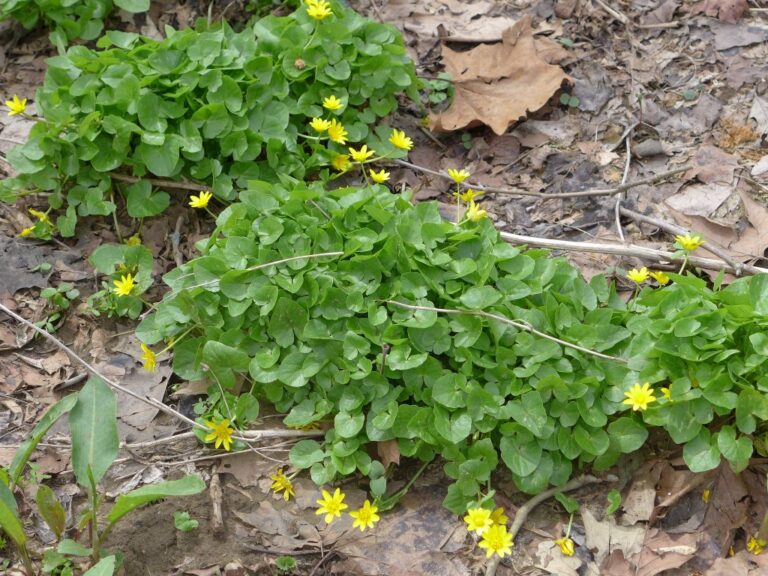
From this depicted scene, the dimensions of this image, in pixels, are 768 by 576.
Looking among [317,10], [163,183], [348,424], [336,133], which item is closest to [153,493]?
[348,424]

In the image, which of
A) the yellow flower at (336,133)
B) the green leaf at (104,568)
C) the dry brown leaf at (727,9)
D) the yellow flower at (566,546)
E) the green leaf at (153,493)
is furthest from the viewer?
the dry brown leaf at (727,9)

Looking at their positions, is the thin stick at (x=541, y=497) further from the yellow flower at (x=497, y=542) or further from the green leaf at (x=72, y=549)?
the green leaf at (x=72, y=549)

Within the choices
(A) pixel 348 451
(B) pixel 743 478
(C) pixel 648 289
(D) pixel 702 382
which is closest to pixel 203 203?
(A) pixel 348 451

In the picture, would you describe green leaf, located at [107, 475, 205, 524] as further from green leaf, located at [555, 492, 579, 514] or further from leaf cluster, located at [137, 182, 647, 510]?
green leaf, located at [555, 492, 579, 514]

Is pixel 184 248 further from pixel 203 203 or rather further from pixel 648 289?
pixel 648 289

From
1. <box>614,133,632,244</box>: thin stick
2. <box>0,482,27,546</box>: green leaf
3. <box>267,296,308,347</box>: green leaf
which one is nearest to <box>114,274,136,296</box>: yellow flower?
<box>267,296,308,347</box>: green leaf

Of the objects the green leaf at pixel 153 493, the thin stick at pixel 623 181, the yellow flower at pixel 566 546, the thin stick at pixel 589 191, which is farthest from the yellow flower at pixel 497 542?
the thin stick at pixel 589 191
